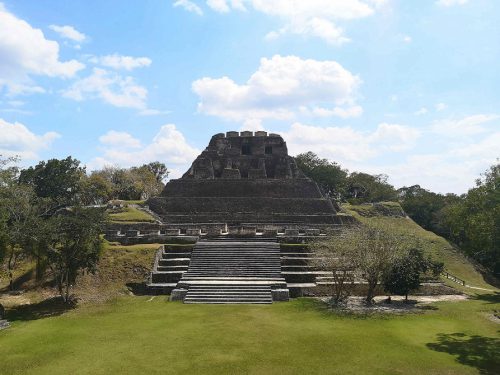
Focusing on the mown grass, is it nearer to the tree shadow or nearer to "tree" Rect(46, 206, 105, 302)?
"tree" Rect(46, 206, 105, 302)

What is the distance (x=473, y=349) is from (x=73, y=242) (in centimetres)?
1479

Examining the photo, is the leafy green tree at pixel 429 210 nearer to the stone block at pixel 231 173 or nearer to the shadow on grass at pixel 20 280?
the stone block at pixel 231 173

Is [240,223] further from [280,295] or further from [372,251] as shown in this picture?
[372,251]

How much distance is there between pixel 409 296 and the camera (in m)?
19.1

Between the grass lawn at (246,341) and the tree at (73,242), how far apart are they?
1773mm

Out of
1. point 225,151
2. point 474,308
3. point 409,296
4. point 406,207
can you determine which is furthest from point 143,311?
point 406,207

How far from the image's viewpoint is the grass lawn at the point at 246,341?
32.1 ft

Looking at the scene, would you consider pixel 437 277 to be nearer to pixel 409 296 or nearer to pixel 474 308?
pixel 409 296

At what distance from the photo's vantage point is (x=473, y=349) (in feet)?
36.5

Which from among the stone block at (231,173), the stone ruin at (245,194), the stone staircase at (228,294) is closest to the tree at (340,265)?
the stone staircase at (228,294)

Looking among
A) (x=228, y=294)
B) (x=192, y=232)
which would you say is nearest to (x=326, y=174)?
(x=192, y=232)

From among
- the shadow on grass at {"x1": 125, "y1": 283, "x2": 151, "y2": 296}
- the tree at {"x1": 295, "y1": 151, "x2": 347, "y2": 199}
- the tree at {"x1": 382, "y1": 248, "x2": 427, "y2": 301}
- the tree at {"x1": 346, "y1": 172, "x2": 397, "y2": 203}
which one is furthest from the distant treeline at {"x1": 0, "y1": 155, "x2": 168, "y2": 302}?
the tree at {"x1": 346, "y1": 172, "x2": 397, "y2": 203}

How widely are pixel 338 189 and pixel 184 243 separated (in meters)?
36.8

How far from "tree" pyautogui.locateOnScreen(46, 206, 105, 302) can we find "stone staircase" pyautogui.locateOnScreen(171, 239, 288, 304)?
13.3 ft
